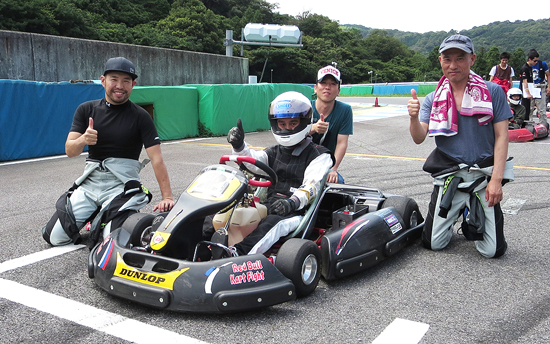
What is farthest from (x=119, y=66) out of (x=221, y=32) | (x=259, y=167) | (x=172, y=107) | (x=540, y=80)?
(x=221, y=32)

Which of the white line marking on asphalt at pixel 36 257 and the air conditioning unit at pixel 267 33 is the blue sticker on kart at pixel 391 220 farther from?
the air conditioning unit at pixel 267 33

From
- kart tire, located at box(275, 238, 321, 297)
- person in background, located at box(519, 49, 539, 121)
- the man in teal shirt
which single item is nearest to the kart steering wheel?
kart tire, located at box(275, 238, 321, 297)

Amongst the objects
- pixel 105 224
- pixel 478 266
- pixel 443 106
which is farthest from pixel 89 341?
pixel 443 106

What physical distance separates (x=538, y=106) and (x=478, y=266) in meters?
9.73

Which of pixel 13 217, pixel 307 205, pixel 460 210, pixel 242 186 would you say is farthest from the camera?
pixel 13 217

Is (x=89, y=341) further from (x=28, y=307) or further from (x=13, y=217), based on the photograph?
(x=13, y=217)

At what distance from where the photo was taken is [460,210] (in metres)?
4.15

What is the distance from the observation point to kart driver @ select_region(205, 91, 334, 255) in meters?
3.50

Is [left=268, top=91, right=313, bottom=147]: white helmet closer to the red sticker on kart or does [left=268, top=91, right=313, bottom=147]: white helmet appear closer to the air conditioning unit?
the red sticker on kart

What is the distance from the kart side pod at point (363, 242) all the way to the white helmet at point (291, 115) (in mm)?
760

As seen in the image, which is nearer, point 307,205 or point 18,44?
point 307,205

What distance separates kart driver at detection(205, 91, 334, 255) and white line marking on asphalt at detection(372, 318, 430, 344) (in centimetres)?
99

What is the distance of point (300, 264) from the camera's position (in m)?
3.15

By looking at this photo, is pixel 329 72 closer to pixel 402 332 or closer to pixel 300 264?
pixel 300 264
